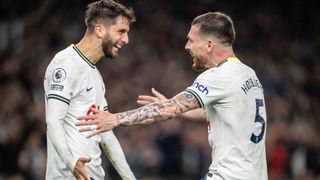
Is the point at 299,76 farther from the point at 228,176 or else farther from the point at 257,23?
the point at 228,176

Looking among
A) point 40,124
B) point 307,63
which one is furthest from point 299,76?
point 40,124

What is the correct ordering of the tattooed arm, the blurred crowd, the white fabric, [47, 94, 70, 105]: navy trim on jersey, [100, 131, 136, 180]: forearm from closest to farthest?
the tattooed arm → the white fabric → [47, 94, 70, 105]: navy trim on jersey → [100, 131, 136, 180]: forearm → the blurred crowd

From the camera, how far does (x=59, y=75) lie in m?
6.83

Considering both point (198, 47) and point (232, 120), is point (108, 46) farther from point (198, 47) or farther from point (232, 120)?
point (232, 120)

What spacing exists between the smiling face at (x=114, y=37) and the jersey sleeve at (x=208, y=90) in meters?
0.93

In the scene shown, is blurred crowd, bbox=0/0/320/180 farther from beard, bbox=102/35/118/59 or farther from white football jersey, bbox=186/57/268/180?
white football jersey, bbox=186/57/268/180

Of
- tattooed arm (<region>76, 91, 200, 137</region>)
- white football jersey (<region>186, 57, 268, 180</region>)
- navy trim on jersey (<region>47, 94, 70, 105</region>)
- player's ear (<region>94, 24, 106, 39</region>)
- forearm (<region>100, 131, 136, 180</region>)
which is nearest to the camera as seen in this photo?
tattooed arm (<region>76, 91, 200, 137</region>)

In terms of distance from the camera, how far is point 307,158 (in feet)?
45.9

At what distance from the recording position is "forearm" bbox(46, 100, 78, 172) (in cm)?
657

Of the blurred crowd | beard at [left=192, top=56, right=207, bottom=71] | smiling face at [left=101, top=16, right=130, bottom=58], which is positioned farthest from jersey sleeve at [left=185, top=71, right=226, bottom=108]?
the blurred crowd

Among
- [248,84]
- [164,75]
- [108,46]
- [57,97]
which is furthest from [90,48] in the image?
[164,75]

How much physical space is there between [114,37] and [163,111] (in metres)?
0.91

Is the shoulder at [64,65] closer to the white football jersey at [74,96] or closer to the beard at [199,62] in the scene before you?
the white football jersey at [74,96]

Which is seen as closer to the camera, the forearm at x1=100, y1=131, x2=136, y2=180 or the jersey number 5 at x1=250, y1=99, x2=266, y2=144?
the jersey number 5 at x1=250, y1=99, x2=266, y2=144
